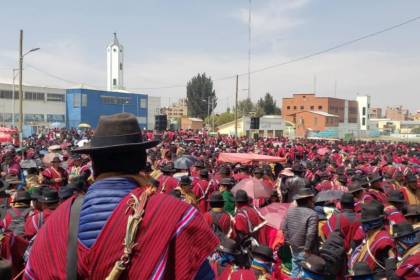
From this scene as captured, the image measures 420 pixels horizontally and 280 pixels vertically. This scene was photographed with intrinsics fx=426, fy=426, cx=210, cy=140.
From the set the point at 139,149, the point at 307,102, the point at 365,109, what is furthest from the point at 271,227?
the point at 365,109

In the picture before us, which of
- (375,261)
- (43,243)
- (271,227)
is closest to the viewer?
(43,243)

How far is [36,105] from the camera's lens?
6319cm

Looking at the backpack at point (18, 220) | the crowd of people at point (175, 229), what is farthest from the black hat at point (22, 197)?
the backpack at point (18, 220)

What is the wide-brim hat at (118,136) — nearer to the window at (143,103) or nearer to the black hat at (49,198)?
the black hat at (49,198)

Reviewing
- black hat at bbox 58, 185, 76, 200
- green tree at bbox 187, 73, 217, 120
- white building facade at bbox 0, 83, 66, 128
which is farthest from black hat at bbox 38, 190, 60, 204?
green tree at bbox 187, 73, 217, 120

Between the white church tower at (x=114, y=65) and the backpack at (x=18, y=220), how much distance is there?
71.9 metres

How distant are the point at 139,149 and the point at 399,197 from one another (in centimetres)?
553

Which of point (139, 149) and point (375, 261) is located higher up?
point (139, 149)

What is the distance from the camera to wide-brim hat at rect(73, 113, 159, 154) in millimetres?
1996

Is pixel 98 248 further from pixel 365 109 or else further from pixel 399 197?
pixel 365 109

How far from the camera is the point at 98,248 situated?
1.77 metres

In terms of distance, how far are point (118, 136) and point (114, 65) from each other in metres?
77.1

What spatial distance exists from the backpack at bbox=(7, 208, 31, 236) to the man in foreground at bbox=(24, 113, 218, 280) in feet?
12.7

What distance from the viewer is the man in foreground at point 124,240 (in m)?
1.76
